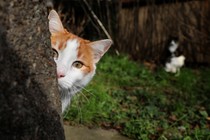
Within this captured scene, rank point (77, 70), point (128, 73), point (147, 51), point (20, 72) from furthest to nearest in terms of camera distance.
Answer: point (147, 51), point (128, 73), point (77, 70), point (20, 72)

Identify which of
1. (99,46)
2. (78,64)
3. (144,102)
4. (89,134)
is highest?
(99,46)

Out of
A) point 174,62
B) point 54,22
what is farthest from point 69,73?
point 174,62

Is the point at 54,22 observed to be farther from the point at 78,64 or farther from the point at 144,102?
the point at 144,102

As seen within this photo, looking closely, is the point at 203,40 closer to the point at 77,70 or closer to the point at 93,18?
the point at 93,18

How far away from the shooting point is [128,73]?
7.10 metres

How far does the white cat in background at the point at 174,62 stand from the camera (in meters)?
7.58

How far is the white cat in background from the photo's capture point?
24.9 ft

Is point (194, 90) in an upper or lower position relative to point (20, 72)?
lower

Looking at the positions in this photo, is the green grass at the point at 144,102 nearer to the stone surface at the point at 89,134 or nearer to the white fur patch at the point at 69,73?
the stone surface at the point at 89,134

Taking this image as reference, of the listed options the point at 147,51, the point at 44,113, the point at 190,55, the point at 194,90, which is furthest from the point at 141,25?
the point at 44,113

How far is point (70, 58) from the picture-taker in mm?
3309

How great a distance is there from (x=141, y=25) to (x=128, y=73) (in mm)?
1240

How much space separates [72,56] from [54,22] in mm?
344

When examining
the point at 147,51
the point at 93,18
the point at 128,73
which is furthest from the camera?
the point at 147,51
